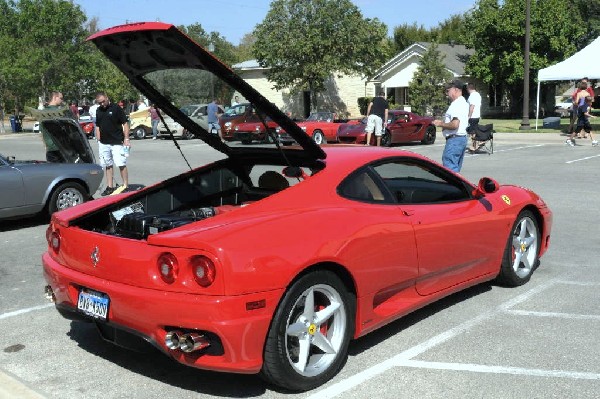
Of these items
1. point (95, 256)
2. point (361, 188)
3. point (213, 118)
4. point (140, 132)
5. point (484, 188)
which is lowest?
point (95, 256)

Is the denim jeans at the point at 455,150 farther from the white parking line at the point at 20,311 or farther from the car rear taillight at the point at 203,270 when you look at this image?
the car rear taillight at the point at 203,270

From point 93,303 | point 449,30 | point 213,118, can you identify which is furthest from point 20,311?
point 449,30

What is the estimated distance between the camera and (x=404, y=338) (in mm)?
4449

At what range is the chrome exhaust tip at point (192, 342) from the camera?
3301 millimetres

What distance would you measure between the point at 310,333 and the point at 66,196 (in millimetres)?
6363

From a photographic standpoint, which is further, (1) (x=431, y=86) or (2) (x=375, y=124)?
(1) (x=431, y=86)

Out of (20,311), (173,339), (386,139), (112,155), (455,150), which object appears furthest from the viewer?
(386,139)

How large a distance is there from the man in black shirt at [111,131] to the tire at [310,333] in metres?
8.08

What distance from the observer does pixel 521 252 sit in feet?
18.4

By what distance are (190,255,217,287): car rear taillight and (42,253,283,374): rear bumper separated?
0.27ft

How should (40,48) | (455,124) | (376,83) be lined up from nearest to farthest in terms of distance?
(455,124) → (40,48) → (376,83)

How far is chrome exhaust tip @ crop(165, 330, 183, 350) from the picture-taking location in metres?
3.34

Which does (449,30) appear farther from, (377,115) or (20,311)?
(20,311)

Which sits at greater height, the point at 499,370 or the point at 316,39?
the point at 316,39
